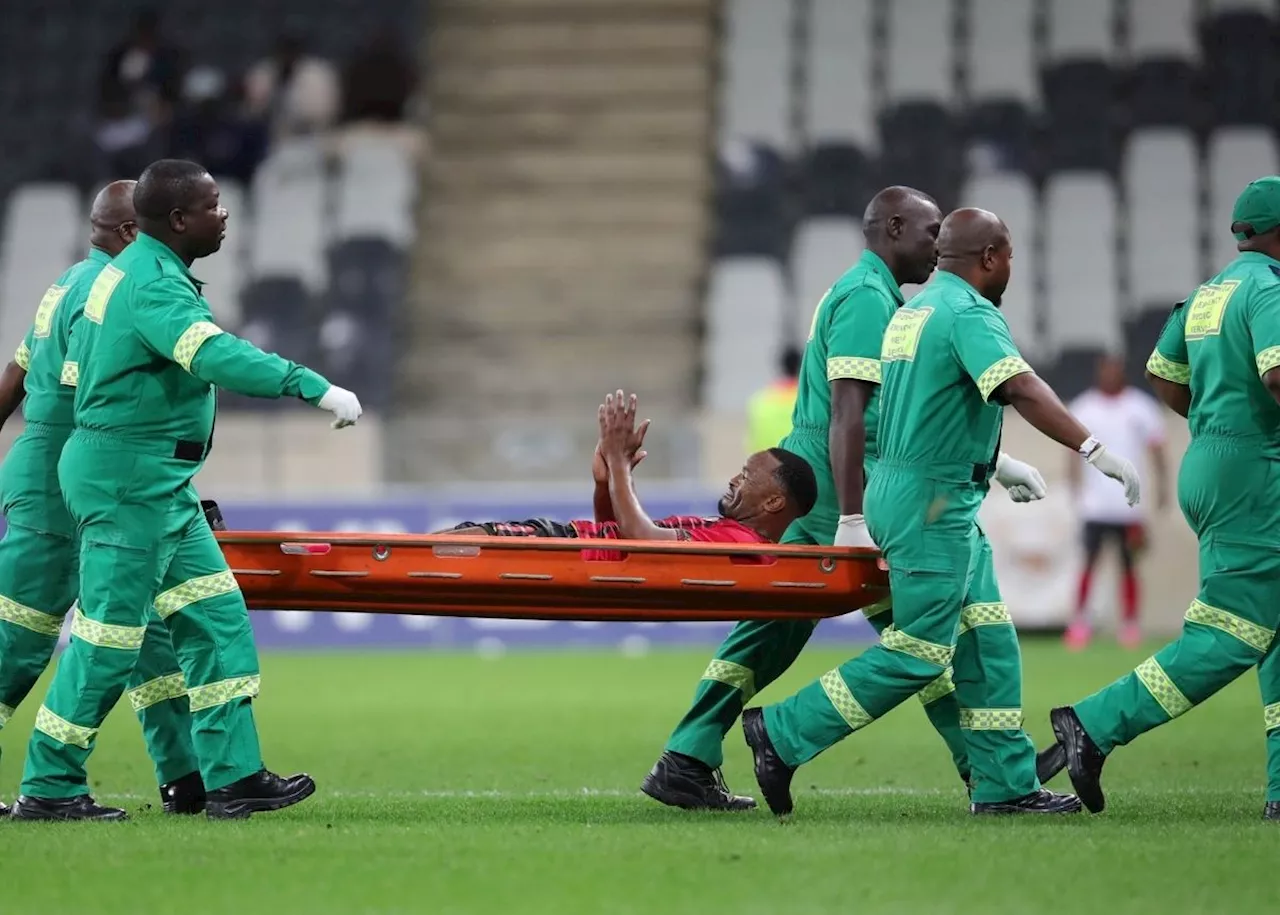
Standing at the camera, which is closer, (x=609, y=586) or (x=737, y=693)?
(x=609, y=586)

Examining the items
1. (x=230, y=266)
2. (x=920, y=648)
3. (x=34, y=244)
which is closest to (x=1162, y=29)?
(x=230, y=266)

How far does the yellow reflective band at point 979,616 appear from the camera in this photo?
6840mm

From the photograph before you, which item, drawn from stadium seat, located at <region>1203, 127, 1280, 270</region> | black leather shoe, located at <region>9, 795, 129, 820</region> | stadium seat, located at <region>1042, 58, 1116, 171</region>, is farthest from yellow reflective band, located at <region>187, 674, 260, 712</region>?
stadium seat, located at <region>1042, 58, 1116, 171</region>

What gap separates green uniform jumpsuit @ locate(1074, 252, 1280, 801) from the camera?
21.6 feet

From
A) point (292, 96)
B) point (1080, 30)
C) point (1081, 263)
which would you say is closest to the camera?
point (1081, 263)

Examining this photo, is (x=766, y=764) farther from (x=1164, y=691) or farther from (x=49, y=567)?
(x=49, y=567)

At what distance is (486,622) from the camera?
16.0 metres

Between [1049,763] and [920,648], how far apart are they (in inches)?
33.9

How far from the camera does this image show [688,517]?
710 centimetres

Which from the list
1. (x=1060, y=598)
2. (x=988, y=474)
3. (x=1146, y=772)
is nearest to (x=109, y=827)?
(x=988, y=474)

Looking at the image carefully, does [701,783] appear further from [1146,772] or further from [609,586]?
[1146,772]

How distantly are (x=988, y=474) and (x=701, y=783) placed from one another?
5.04 feet

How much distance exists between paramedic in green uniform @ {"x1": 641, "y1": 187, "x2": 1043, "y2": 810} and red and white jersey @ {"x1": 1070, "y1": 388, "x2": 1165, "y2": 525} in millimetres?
8403

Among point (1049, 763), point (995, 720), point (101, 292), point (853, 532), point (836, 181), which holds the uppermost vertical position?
point (836, 181)
